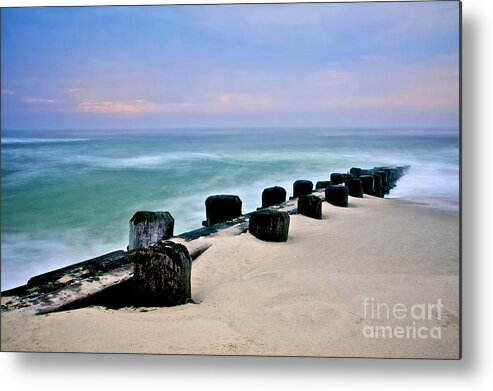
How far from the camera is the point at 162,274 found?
2.93 meters

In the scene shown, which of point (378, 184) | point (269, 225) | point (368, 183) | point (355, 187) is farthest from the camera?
point (355, 187)

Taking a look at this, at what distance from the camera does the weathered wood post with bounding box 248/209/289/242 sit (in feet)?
12.2

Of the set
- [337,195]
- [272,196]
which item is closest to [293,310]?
[272,196]

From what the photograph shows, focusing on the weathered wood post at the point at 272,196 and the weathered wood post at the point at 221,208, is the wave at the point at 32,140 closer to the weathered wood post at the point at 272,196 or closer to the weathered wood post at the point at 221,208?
the weathered wood post at the point at 221,208

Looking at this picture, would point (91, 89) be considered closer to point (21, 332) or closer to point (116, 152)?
point (116, 152)

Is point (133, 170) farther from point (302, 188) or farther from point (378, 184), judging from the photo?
point (378, 184)

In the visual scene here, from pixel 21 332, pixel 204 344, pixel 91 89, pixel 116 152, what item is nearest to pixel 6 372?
pixel 21 332

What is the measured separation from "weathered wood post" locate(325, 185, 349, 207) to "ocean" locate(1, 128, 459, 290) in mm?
547

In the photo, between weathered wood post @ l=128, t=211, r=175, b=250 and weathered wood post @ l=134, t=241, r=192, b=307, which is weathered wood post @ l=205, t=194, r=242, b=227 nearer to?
weathered wood post @ l=128, t=211, r=175, b=250

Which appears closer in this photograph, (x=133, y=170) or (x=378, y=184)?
(x=133, y=170)

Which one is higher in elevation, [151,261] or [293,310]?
[151,261]

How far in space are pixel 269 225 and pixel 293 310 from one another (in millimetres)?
740

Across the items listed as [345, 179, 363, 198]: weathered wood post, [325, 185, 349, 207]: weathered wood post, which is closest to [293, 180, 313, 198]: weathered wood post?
[325, 185, 349, 207]: weathered wood post

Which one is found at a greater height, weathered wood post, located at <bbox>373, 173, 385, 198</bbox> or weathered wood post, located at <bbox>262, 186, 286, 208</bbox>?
weathered wood post, located at <bbox>373, 173, 385, 198</bbox>
